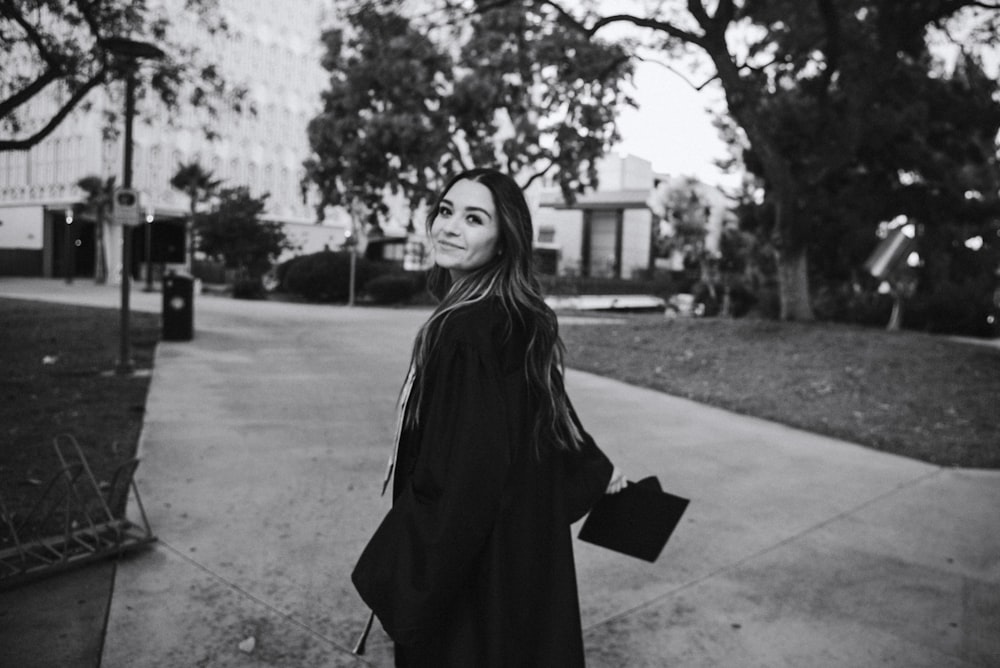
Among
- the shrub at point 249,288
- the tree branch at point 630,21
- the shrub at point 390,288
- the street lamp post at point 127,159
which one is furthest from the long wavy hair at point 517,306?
the shrub at point 249,288

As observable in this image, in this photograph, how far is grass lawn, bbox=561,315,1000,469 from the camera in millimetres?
7840

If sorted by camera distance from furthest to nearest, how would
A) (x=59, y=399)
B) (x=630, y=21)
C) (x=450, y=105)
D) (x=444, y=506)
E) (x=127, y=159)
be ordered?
(x=450, y=105), (x=630, y=21), (x=127, y=159), (x=59, y=399), (x=444, y=506)

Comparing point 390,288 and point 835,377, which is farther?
point 390,288

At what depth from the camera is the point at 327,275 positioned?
22.3 m

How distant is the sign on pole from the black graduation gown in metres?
8.31

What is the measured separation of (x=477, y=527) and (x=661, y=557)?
2.72m

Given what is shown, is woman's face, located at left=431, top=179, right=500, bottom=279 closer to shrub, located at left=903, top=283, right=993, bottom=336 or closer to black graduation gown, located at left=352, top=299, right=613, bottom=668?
black graduation gown, located at left=352, top=299, right=613, bottom=668

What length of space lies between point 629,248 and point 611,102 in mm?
31074

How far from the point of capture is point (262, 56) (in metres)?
13.9

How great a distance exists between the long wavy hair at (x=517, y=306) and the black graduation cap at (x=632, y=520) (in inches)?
10.1

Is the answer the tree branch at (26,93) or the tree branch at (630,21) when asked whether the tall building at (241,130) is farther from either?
the tree branch at (630,21)

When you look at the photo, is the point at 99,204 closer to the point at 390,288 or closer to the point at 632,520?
the point at 390,288

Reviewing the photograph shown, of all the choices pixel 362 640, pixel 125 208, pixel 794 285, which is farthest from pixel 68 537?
pixel 794 285

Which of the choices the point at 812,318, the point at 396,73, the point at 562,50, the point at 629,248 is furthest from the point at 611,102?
the point at 629,248
